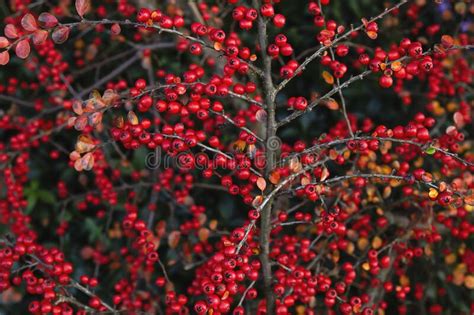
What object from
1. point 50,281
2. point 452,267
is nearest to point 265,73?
point 50,281

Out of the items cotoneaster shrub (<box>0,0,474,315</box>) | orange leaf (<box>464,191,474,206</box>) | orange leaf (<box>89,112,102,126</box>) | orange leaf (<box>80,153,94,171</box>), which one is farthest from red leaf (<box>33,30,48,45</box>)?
orange leaf (<box>464,191,474,206</box>)

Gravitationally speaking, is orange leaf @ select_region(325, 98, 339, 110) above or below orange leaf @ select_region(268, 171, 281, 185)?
above

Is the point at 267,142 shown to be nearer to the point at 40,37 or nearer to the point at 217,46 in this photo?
the point at 217,46

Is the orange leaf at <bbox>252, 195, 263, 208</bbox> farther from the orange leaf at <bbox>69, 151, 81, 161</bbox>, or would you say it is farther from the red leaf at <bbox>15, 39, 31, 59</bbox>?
the red leaf at <bbox>15, 39, 31, 59</bbox>

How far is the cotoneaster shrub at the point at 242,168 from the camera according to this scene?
4.34ft

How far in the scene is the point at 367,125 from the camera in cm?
198

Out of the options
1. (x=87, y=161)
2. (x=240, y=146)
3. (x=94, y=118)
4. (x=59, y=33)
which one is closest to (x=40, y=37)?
(x=59, y=33)

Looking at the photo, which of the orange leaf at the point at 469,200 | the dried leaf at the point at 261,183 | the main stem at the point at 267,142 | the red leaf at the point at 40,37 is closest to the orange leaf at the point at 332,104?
the main stem at the point at 267,142

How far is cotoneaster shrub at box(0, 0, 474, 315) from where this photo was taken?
1.32m

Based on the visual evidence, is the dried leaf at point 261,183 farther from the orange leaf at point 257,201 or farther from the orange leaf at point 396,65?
the orange leaf at point 396,65

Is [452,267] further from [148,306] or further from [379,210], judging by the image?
[148,306]

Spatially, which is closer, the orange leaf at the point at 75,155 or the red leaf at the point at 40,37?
the red leaf at the point at 40,37

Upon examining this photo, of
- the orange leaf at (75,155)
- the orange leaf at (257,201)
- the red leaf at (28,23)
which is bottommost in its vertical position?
the orange leaf at (257,201)

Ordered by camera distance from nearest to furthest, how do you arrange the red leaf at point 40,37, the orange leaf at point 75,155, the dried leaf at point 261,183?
the red leaf at point 40,37
the dried leaf at point 261,183
the orange leaf at point 75,155
